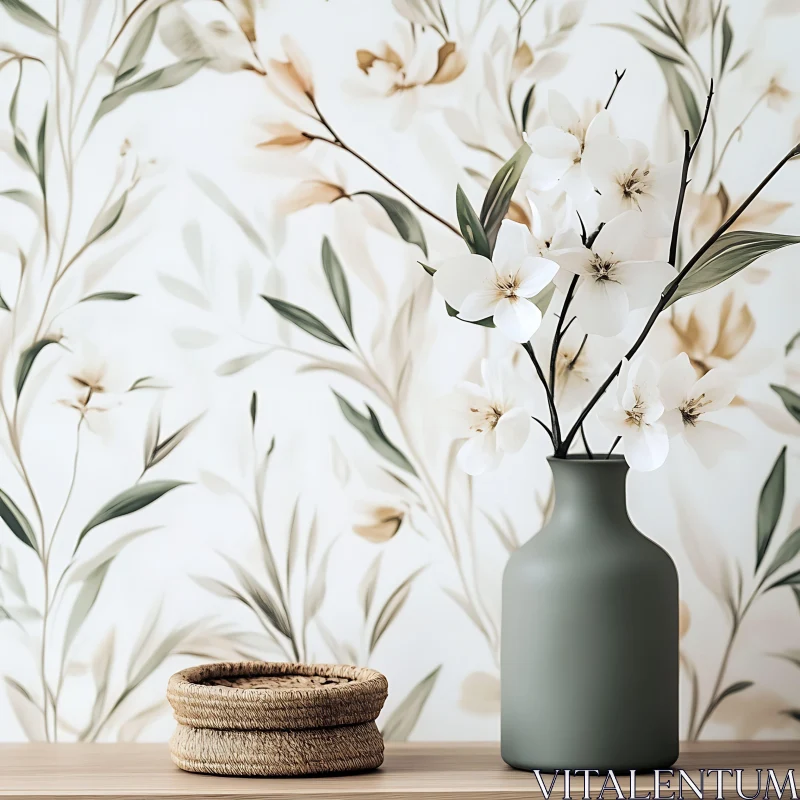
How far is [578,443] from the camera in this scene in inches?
42.8

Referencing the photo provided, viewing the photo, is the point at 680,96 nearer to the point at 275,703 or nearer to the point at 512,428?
the point at 512,428

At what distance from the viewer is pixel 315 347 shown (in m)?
1.10

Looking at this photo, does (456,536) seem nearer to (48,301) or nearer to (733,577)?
(733,577)

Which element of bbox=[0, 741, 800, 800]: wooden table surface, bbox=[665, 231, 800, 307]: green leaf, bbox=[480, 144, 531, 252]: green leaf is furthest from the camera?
bbox=[480, 144, 531, 252]: green leaf

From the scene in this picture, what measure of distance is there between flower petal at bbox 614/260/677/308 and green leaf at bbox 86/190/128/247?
0.58 metres

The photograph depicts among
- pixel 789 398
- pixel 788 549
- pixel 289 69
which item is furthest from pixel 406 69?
pixel 788 549

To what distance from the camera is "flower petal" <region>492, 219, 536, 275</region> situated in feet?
2.78

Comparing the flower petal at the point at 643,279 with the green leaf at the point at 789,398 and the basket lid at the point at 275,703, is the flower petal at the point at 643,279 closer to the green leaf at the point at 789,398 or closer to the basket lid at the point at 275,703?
the green leaf at the point at 789,398

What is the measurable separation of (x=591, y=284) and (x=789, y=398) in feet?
1.21

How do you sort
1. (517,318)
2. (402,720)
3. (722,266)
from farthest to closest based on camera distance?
(402,720) < (722,266) < (517,318)

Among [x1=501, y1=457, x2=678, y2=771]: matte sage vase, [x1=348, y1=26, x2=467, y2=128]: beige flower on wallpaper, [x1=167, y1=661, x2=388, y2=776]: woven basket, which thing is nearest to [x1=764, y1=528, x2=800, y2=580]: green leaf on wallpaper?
[x1=501, y1=457, x2=678, y2=771]: matte sage vase

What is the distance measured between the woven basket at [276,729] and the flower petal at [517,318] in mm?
354

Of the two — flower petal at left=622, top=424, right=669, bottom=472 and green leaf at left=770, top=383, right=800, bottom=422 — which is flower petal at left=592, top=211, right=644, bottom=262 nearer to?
flower petal at left=622, top=424, right=669, bottom=472

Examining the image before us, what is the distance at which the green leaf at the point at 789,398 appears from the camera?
1095 millimetres
